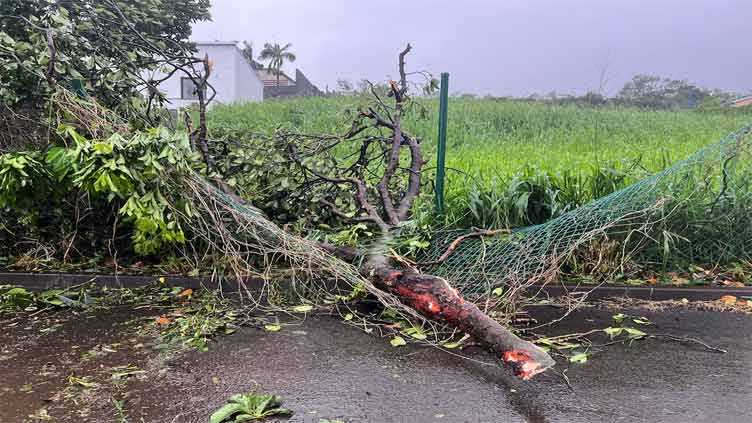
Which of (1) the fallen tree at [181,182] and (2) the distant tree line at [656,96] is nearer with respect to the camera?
(1) the fallen tree at [181,182]

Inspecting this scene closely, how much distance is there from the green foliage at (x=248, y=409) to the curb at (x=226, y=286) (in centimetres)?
180

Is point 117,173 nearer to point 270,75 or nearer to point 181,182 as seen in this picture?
point 181,182

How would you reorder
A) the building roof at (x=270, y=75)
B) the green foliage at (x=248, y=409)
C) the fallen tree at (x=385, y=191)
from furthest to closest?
the building roof at (x=270, y=75), the fallen tree at (x=385, y=191), the green foliage at (x=248, y=409)

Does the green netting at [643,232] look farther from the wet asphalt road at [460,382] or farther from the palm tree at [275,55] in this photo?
the palm tree at [275,55]

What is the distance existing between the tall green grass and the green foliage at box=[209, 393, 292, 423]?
2.51m

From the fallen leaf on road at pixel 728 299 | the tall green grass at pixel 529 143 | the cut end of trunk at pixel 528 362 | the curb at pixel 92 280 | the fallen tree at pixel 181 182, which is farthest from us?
the tall green grass at pixel 529 143

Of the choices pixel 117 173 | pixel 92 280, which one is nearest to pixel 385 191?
pixel 117 173

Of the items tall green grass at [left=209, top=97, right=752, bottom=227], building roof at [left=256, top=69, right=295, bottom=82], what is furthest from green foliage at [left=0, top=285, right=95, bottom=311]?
building roof at [left=256, top=69, right=295, bottom=82]

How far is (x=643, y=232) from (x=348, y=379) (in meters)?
2.90

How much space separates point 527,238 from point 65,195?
3726 mm

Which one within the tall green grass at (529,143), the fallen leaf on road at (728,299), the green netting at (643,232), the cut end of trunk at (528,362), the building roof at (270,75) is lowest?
the fallen leaf on road at (728,299)

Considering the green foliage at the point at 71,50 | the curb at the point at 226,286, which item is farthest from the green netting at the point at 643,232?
the green foliage at the point at 71,50

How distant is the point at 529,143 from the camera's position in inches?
395

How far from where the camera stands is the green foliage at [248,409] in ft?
7.37
